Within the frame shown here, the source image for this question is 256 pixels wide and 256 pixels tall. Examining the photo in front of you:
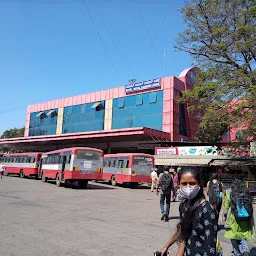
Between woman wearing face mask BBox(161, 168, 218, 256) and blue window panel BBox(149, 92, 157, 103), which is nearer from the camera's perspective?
woman wearing face mask BBox(161, 168, 218, 256)

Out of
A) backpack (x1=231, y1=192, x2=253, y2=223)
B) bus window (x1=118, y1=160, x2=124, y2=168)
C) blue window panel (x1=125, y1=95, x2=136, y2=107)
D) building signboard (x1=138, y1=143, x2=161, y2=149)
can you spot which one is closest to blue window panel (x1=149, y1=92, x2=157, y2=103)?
blue window panel (x1=125, y1=95, x2=136, y2=107)

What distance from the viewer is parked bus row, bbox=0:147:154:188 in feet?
69.2

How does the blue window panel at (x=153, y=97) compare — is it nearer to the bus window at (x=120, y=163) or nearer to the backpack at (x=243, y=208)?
the bus window at (x=120, y=163)

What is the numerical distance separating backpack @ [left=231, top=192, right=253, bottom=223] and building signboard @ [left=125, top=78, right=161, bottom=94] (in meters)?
32.1

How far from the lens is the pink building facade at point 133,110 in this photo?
3559 cm

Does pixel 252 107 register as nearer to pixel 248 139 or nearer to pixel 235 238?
pixel 248 139

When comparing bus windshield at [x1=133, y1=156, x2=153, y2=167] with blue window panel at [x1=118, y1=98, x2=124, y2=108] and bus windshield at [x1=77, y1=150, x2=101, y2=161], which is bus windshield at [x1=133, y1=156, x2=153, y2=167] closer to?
bus windshield at [x1=77, y1=150, x2=101, y2=161]

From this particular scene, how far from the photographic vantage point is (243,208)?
4.84 metres

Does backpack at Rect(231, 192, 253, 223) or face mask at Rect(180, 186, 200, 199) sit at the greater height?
face mask at Rect(180, 186, 200, 199)

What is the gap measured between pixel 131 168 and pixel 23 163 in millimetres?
13761

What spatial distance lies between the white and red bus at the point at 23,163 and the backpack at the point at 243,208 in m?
27.6

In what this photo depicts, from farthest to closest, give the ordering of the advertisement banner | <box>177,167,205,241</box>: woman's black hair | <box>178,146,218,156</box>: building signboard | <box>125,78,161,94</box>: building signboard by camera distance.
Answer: <box>125,78,161,94</box>: building signboard < the advertisement banner < <box>178,146,218,156</box>: building signboard < <box>177,167,205,241</box>: woman's black hair

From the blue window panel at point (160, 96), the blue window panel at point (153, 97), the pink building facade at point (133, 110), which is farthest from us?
the blue window panel at point (153, 97)

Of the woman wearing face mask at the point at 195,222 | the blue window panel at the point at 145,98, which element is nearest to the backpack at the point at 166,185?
the woman wearing face mask at the point at 195,222
